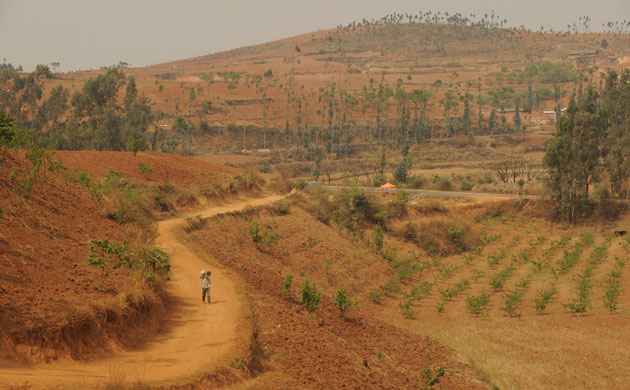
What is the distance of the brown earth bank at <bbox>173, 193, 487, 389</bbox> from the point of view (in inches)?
455

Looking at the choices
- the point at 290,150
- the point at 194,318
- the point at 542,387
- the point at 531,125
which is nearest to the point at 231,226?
the point at 194,318

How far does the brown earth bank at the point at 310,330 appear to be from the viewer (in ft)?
37.9

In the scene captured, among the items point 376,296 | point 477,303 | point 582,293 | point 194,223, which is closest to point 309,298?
point 194,223

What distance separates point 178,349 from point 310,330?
12.6 feet

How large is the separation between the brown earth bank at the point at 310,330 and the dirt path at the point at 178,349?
0.52 meters

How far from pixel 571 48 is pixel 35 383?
203516 millimetres

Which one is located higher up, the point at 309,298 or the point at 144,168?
the point at 144,168

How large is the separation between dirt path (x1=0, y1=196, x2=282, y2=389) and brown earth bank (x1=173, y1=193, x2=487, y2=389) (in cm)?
52

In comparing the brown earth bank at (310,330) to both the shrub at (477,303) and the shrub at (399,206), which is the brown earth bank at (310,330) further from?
the shrub at (399,206)

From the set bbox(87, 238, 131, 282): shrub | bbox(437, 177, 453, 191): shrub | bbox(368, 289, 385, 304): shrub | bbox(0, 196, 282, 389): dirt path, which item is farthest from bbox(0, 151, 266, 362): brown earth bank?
bbox(437, 177, 453, 191): shrub

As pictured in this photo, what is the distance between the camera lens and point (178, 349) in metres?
11.6

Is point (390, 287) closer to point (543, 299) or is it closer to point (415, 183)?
point (543, 299)

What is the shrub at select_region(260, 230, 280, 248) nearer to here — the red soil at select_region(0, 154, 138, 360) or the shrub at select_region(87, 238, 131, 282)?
the red soil at select_region(0, 154, 138, 360)

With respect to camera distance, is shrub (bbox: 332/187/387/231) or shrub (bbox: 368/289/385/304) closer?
shrub (bbox: 368/289/385/304)
